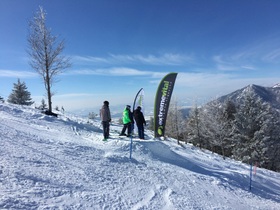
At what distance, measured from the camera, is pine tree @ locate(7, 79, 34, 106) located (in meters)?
34.2

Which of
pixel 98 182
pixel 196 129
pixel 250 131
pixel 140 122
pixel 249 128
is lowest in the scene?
pixel 196 129

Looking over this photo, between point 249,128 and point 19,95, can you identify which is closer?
point 249,128

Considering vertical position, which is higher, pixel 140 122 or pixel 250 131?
pixel 140 122

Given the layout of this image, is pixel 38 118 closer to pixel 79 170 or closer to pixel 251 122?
pixel 79 170

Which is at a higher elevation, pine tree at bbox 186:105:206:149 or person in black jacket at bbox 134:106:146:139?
person in black jacket at bbox 134:106:146:139

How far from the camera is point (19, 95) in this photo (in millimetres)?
34719

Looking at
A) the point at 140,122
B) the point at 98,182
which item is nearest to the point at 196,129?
the point at 140,122

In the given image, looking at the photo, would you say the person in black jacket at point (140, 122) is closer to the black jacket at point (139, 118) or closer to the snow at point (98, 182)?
the black jacket at point (139, 118)

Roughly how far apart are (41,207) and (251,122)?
30.6 m

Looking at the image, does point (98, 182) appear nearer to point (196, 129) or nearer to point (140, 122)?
point (140, 122)

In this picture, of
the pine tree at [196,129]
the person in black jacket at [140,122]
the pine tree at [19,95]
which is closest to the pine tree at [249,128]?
the pine tree at [196,129]

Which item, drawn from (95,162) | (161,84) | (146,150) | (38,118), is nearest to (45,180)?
(95,162)

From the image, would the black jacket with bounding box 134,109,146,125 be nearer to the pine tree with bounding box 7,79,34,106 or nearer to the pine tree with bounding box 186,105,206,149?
the pine tree with bounding box 186,105,206,149

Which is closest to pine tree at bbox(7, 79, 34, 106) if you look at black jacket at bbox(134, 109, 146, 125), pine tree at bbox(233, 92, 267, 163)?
black jacket at bbox(134, 109, 146, 125)
